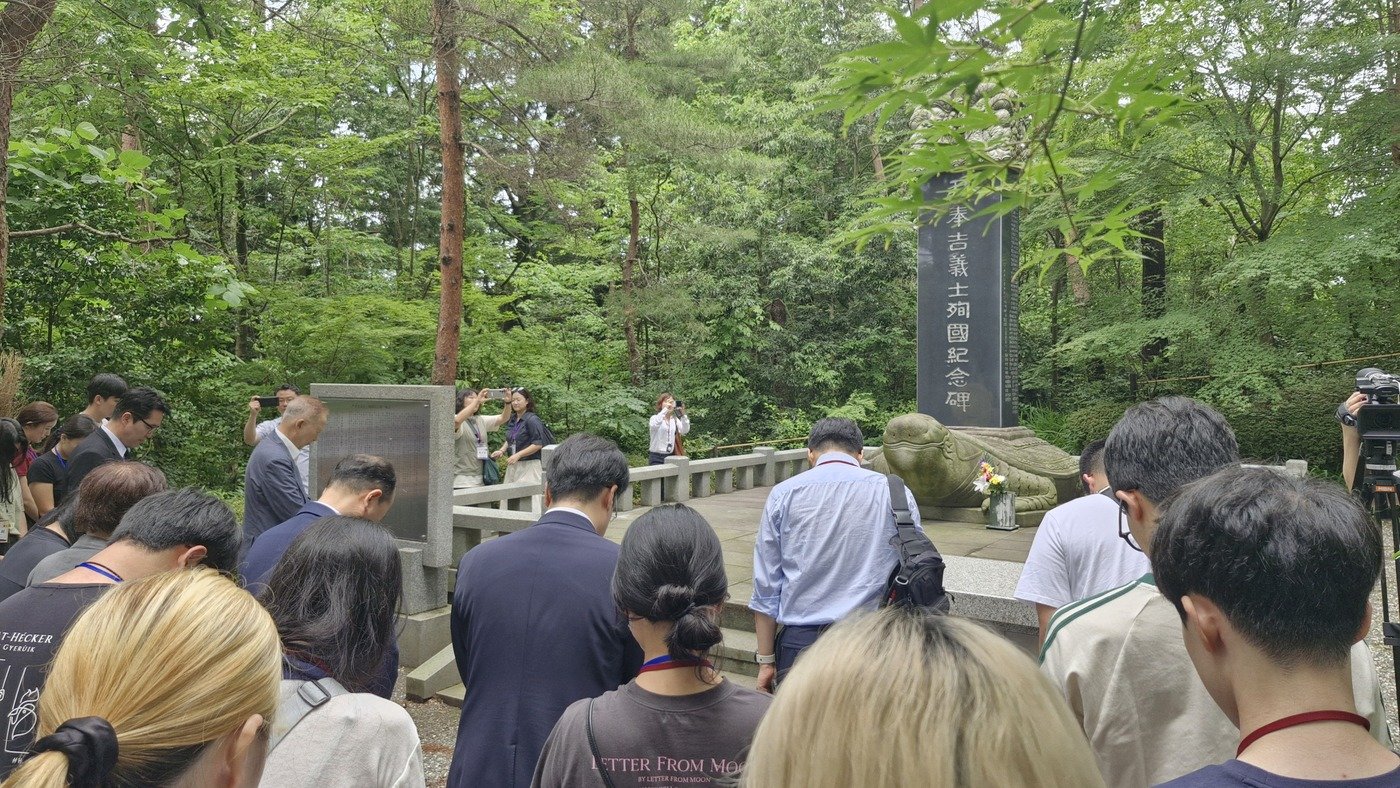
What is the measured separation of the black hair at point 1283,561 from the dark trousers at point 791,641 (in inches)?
87.1

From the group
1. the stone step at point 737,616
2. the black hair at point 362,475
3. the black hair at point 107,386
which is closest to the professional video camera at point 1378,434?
the stone step at point 737,616

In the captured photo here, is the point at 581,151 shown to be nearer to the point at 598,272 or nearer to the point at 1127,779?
the point at 598,272

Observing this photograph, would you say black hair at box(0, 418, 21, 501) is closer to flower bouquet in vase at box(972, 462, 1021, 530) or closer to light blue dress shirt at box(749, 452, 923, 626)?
light blue dress shirt at box(749, 452, 923, 626)

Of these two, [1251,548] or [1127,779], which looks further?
[1127,779]

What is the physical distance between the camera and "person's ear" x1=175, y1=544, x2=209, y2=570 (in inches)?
88.4

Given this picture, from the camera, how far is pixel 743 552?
7.46 metres

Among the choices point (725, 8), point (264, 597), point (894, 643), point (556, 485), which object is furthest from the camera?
point (725, 8)

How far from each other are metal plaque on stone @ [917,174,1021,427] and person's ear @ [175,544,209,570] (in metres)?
8.38

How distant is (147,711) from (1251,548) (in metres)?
1.49

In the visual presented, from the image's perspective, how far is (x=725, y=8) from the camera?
22.6 m

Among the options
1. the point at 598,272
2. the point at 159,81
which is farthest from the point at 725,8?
the point at 159,81

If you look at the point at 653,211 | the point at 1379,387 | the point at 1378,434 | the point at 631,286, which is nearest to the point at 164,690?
the point at 1378,434

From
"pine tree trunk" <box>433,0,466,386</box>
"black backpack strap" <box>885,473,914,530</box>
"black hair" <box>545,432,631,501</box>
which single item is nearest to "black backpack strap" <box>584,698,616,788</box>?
"black hair" <box>545,432,631,501</box>

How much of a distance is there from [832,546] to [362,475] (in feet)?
5.77
